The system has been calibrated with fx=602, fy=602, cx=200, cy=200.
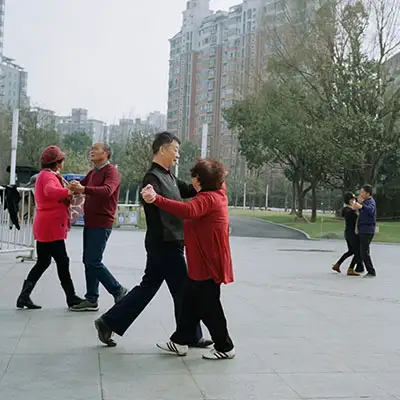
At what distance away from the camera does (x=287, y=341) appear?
537 cm

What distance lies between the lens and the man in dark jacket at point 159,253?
186 inches

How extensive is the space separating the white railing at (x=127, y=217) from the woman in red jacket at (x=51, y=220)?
732 inches

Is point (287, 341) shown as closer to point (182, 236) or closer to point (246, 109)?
point (182, 236)

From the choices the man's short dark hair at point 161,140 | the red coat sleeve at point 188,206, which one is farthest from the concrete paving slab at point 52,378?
the man's short dark hair at point 161,140

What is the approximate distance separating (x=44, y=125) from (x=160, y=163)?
43.0m

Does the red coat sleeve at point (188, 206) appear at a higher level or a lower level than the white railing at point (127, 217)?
higher

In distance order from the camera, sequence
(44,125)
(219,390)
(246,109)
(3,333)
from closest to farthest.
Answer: (219,390)
(3,333)
(246,109)
(44,125)

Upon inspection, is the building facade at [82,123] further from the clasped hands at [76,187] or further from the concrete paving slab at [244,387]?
the concrete paving slab at [244,387]

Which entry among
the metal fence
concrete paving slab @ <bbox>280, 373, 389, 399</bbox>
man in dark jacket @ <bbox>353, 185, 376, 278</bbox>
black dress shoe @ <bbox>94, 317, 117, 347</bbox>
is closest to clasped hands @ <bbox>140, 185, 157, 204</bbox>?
black dress shoe @ <bbox>94, 317, 117, 347</bbox>

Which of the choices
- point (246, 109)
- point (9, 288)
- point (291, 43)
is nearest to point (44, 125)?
point (246, 109)

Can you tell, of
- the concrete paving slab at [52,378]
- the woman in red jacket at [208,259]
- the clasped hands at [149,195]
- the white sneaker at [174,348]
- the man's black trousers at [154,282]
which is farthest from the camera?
the man's black trousers at [154,282]

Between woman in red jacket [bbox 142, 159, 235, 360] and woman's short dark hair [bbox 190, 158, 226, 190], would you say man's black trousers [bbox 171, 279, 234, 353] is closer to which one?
woman in red jacket [bbox 142, 159, 235, 360]

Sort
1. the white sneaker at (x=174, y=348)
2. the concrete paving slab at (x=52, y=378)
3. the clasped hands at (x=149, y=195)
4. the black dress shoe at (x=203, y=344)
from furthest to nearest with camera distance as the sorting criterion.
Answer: the black dress shoe at (x=203, y=344) < the white sneaker at (x=174, y=348) < the clasped hands at (x=149, y=195) < the concrete paving slab at (x=52, y=378)

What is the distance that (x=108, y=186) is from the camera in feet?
18.9
